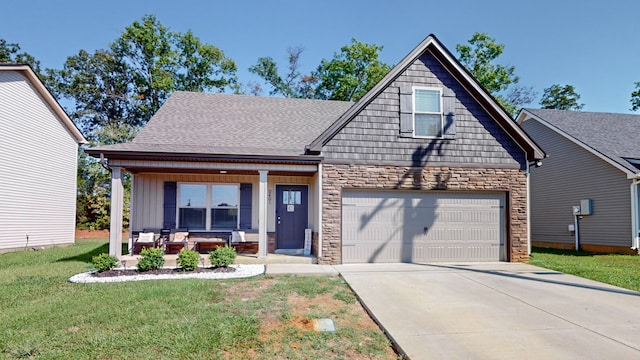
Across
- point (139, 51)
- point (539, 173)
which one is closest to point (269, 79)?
point (139, 51)

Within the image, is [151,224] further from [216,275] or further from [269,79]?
[269,79]

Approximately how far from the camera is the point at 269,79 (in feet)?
100

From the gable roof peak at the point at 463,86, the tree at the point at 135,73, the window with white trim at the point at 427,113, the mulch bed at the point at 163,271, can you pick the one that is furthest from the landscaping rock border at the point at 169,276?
the tree at the point at 135,73

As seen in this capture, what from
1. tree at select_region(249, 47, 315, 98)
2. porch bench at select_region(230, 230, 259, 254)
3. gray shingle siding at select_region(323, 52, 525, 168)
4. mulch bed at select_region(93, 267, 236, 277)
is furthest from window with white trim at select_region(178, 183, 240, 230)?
tree at select_region(249, 47, 315, 98)

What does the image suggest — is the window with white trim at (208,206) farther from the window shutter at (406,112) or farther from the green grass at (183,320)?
the window shutter at (406,112)

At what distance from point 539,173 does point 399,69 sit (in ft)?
34.5

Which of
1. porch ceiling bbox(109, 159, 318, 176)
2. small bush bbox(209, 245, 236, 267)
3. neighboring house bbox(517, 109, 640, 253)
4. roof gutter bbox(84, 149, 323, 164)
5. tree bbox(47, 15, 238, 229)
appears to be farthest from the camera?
tree bbox(47, 15, 238, 229)

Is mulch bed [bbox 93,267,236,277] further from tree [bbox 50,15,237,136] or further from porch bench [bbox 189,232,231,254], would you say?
tree [bbox 50,15,237,136]

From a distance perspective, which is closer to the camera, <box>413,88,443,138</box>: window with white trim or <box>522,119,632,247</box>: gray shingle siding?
<box>413,88,443,138</box>: window with white trim

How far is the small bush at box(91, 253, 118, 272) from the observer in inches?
309

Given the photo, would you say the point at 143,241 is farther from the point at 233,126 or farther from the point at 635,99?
the point at 635,99

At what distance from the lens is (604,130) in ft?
50.6

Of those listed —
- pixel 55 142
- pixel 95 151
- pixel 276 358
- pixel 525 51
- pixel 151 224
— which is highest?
pixel 525 51

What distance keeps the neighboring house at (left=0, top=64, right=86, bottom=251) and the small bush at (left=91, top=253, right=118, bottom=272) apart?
7383 millimetres
